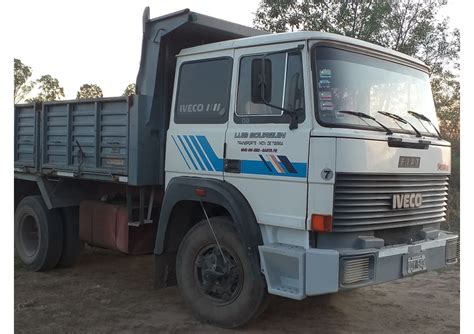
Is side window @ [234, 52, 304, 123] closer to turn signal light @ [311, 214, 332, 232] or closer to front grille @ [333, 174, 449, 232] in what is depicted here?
front grille @ [333, 174, 449, 232]

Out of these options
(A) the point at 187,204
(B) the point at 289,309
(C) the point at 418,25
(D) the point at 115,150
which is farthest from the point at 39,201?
(C) the point at 418,25

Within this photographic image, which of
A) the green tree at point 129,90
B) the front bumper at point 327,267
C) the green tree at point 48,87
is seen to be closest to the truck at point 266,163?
the front bumper at point 327,267

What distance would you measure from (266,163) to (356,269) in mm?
1161

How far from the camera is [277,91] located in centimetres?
441

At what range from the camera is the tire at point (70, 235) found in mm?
6992

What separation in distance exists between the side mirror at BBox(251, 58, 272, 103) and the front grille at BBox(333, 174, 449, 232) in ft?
3.05

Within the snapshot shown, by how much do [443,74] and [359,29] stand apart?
2.24 m

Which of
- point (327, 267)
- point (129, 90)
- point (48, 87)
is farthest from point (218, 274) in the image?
point (48, 87)

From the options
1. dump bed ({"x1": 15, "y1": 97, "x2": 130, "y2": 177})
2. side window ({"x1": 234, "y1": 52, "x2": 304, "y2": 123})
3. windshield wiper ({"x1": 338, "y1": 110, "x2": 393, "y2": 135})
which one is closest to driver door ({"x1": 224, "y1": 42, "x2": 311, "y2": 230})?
side window ({"x1": 234, "y1": 52, "x2": 304, "y2": 123})

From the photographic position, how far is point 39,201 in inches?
277

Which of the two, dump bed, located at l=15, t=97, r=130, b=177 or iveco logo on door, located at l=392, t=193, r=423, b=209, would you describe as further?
dump bed, located at l=15, t=97, r=130, b=177

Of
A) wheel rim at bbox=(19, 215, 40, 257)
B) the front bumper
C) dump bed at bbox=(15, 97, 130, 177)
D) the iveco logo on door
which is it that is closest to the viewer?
the front bumper

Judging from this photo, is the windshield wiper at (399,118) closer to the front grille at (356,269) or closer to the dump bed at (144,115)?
the front grille at (356,269)

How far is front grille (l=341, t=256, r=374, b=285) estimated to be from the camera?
4020mm
